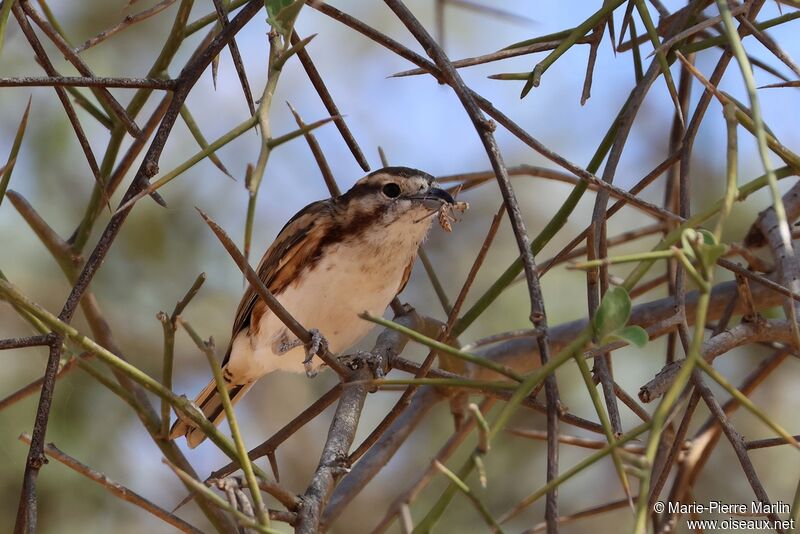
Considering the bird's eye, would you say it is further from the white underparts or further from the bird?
the white underparts

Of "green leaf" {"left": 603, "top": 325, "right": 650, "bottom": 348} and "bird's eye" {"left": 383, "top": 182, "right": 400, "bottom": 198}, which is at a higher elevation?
"bird's eye" {"left": 383, "top": 182, "right": 400, "bottom": 198}

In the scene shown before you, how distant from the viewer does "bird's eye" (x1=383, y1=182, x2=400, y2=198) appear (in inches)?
190

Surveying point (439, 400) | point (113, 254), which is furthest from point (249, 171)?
point (113, 254)

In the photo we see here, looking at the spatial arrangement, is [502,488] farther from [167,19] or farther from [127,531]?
[167,19]

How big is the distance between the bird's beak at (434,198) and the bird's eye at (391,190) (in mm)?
180

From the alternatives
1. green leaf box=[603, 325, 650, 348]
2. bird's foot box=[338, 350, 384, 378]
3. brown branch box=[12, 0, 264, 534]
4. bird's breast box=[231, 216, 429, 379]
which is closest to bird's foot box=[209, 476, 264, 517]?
brown branch box=[12, 0, 264, 534]

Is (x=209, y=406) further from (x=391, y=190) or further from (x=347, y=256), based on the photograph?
(x=391, y=190)

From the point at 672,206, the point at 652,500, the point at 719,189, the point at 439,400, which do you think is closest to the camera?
the point at 652,500

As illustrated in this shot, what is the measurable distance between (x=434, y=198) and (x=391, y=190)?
407 millimetres

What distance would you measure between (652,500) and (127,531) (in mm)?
4643

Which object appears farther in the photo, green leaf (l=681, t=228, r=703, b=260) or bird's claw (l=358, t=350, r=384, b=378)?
bird's claw (l=358, t=350, r=384, b=378)

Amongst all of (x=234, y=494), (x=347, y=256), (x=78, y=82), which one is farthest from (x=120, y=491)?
(x=347, y=256)

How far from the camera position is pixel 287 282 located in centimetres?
496

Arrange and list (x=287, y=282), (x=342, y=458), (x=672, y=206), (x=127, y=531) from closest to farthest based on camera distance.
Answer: (x=342, y=458) → (x=672, y=206) → (x=287, y=282) → (x=127, y=531)
